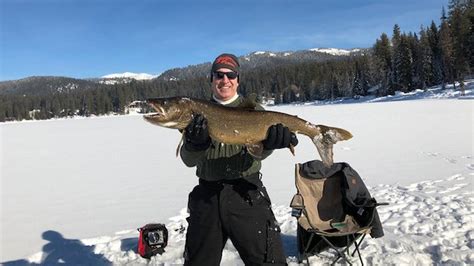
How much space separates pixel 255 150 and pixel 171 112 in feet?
2.23

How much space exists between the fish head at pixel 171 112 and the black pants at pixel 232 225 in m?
0.51

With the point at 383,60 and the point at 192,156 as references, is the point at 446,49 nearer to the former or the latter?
the point at 383,60

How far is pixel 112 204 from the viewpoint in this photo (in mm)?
8445

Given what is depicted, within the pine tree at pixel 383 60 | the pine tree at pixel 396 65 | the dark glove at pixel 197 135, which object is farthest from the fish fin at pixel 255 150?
the pine tree at pixel 383 60

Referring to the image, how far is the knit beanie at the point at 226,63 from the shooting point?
324 centimetres

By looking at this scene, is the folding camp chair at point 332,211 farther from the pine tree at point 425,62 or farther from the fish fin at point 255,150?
the pine tree at point 425,62

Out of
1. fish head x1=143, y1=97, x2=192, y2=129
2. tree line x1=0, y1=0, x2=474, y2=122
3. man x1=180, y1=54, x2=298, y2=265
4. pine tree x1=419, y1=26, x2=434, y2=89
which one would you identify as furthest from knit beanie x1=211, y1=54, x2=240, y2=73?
pine tree x1=419, y1=26, x2=434, y2=89

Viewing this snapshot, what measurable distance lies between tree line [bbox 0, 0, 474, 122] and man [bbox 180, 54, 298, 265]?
1191 centimetres

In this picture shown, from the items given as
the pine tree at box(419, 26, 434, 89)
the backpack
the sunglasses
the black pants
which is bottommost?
the backpack

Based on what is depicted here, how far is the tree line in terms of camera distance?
171 feet

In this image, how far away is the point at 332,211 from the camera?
16.3ft

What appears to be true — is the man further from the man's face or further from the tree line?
the tree line

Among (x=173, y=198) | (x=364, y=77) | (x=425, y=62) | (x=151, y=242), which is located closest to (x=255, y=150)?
(x=151, y=242)

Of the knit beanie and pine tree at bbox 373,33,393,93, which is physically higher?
pine tree at bbox 373,33,393,93
